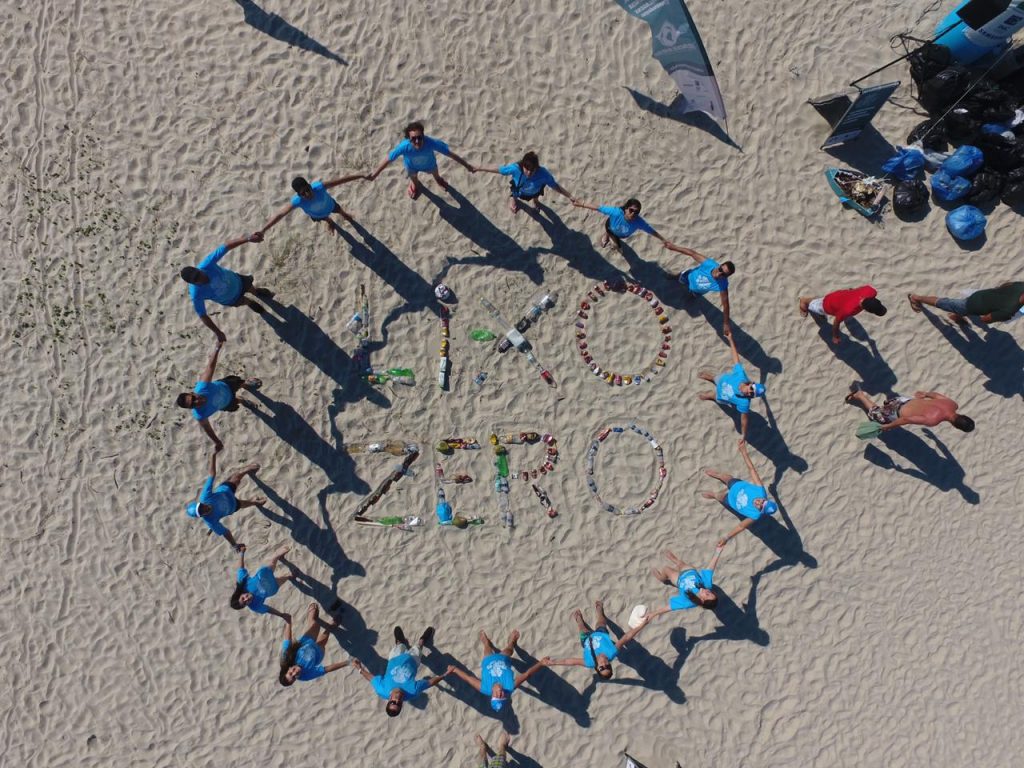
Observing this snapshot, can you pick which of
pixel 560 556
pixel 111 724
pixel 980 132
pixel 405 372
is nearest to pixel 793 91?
pixel 980 132

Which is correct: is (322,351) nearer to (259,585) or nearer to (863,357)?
(259,585)

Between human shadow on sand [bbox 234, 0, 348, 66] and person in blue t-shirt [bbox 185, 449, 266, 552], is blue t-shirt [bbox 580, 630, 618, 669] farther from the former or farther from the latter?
human shadow on sand [bbox 234, 0, 348, 66]

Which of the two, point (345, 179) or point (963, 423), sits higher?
point (345, 179)

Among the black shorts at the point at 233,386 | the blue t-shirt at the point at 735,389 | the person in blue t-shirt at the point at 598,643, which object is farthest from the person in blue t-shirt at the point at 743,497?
the black shorts at the point at 233,386

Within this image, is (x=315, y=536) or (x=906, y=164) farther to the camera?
(x=906, y=164)

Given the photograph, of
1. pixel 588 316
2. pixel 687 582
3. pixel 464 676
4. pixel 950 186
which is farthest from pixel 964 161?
pixel 464 676

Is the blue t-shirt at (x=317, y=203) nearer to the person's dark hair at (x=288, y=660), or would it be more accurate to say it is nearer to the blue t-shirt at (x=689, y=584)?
the person's dark hair at (x=288, y=660)

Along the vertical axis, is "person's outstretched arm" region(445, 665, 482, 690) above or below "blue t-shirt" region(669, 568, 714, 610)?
below

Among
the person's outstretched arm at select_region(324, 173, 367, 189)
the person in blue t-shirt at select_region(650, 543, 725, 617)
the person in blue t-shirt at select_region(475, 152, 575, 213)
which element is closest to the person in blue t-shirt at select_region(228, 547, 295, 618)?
the person's outstretched arm at select_region(324, 173, 367, 189)
